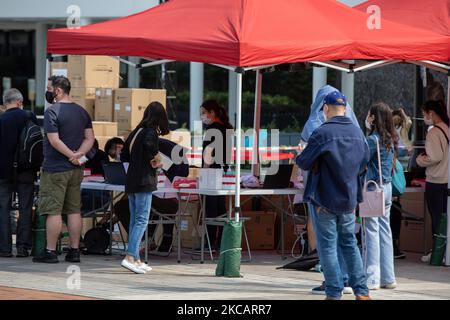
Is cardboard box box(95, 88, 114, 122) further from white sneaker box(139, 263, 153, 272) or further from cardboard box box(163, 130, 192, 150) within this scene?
white sneaker box(139, 263, 153, 272)

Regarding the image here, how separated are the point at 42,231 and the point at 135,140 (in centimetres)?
189

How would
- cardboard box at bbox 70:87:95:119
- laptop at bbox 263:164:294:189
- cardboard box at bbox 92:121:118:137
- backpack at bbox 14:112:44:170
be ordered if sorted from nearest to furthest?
laptop at bbox 263:164:294:189
backpack at bbox 14:112:44:170
cardboard box at bbox 92:121:118:137
cardboard box at bbox 70:87:95:119

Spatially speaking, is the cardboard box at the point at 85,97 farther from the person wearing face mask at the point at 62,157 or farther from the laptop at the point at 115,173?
the person wearing face mask at the point at 62,157

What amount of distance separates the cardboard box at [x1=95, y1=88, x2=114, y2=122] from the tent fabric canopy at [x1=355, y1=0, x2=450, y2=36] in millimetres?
3937

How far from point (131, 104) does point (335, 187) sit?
706 centimetres

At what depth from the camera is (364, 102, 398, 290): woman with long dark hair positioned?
10570mm

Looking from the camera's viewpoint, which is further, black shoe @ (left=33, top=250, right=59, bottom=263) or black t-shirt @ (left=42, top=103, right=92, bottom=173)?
black shoe @ (left=33, top=250, right=59, bottom=263)

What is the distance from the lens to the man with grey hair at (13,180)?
12797 mm

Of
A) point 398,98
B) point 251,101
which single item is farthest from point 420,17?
point 251,101

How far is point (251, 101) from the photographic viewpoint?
115ft

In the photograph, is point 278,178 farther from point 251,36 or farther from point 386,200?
point 386,200

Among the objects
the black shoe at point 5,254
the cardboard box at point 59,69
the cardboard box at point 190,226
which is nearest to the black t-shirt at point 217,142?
the cardboard box at point 190,226

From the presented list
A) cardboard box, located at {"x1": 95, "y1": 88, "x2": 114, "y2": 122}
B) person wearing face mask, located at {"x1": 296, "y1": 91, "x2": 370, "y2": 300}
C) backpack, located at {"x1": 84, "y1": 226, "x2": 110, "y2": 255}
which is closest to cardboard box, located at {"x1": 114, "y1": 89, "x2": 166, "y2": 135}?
cardboard box, located at {"x1": 95, "y1": 88, "x2": 114, "y2": 122}

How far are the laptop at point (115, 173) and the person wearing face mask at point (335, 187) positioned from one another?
363 centimetres
